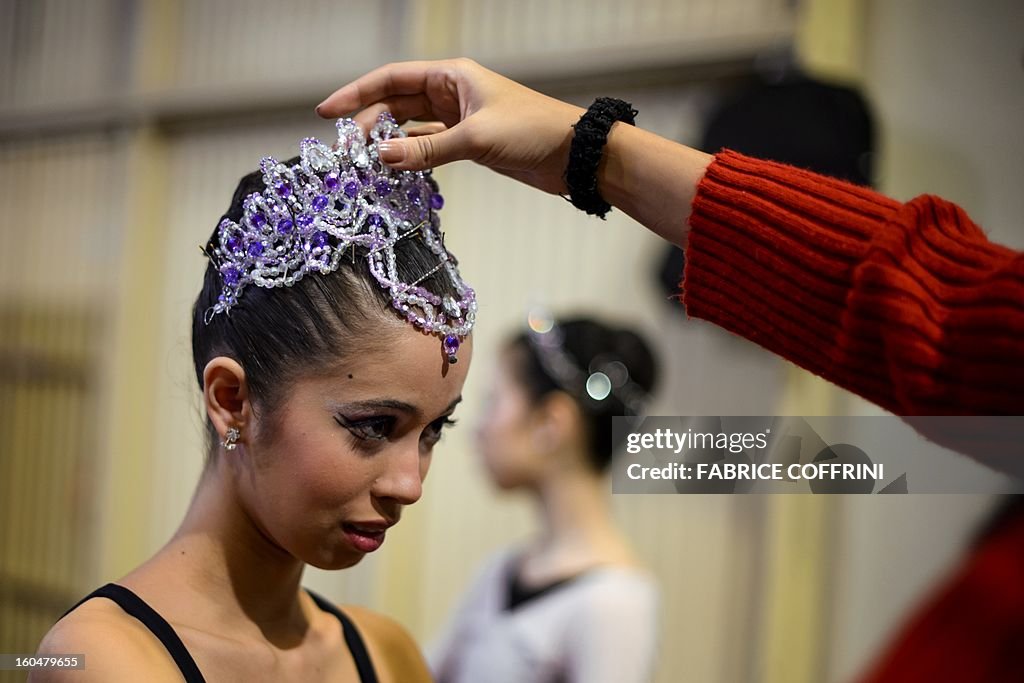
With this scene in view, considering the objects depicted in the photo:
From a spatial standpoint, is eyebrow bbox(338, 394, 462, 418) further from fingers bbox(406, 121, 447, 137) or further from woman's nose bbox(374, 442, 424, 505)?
fingers bbox(406, 121, 447, 137)

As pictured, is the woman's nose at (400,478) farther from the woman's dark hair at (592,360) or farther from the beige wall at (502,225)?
the woman's dark hair at (592,360)

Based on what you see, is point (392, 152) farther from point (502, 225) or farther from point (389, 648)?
point (502, 225)

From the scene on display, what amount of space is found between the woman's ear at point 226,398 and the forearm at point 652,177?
0.45 m

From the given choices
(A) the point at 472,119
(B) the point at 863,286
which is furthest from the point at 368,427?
(B) the point at 863,286

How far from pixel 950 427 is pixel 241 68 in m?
3.15

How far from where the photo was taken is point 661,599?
279cm

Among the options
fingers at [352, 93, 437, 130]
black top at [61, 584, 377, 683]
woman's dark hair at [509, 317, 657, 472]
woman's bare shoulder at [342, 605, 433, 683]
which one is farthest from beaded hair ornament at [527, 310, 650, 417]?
black top at [61, 584, 377, 683]

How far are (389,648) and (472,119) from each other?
72 cm

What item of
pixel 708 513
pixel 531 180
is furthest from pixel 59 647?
pixel 708 513

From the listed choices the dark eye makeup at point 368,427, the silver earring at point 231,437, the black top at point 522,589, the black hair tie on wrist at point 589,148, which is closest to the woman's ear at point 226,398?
the silver earring at point 231,437

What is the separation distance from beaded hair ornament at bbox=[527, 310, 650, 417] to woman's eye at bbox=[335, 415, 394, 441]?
1.37 m

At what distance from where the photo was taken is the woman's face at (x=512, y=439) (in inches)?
97.5

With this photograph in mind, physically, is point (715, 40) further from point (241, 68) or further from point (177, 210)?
point (177, 210)

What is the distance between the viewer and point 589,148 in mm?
1124
